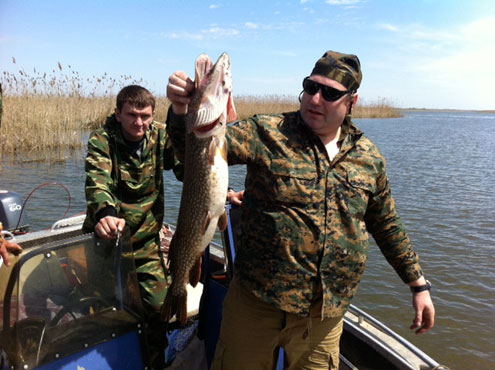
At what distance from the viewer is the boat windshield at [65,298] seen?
224cm

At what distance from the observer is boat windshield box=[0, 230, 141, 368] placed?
224cm

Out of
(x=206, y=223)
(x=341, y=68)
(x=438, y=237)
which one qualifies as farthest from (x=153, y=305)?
(x=438, y=237)

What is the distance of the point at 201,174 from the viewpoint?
2.11m

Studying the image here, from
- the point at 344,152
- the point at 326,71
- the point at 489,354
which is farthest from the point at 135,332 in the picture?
the point at 489,354

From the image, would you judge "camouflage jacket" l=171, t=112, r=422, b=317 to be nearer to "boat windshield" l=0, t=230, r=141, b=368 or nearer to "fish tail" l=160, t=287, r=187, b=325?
"fish tail" l=160, t=287, r=187, b=325

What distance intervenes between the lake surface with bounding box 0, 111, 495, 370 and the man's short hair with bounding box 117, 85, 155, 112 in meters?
5.45

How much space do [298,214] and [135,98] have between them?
5.62 feet

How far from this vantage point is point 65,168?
50.2 feet

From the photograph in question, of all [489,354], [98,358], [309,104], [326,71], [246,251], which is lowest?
[489,354]

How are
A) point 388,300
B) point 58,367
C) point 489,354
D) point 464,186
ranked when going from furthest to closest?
point 464,186 < point 388,300 < point 489,354 < point 58,367

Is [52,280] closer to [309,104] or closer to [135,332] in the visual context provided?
[135,332]

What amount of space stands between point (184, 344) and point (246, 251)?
5.63 feet

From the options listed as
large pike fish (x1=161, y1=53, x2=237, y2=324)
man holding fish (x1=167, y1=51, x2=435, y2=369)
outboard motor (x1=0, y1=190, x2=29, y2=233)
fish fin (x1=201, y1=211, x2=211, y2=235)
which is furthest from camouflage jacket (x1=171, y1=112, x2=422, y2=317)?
outboard motor (x1=0, y1=190, x2=29, y2=233)

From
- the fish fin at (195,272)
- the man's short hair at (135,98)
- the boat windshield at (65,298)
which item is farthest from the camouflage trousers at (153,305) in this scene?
the man's short hair at (135,98)
